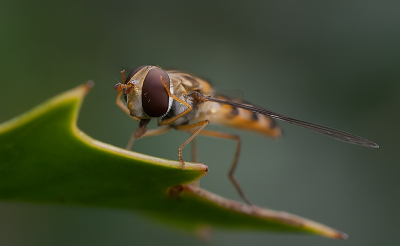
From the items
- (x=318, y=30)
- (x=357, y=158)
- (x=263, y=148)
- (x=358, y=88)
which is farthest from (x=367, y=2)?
(x=263, y=148)

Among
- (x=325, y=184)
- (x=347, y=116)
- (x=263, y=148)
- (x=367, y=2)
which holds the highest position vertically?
(x=367, y=2)

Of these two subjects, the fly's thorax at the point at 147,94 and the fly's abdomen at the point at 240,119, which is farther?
the fly's abdomen at the point at 240,119

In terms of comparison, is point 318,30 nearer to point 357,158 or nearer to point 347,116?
point 347,116

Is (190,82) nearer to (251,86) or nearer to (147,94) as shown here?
(147,94)

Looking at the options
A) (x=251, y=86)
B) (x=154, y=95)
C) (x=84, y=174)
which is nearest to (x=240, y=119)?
(x=251, y=86)

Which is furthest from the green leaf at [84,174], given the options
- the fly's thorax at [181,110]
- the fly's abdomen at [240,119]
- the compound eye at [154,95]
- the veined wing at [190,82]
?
the fly's abdomen at [240,119]

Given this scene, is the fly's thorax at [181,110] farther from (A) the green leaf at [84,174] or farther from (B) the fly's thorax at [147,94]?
(A) the green leaf at [84,174]

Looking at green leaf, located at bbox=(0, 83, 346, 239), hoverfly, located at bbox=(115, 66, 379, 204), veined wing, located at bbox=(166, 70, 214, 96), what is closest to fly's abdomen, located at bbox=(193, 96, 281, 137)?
hoverfly, located at bbox=(115, 66, 379, 204)
